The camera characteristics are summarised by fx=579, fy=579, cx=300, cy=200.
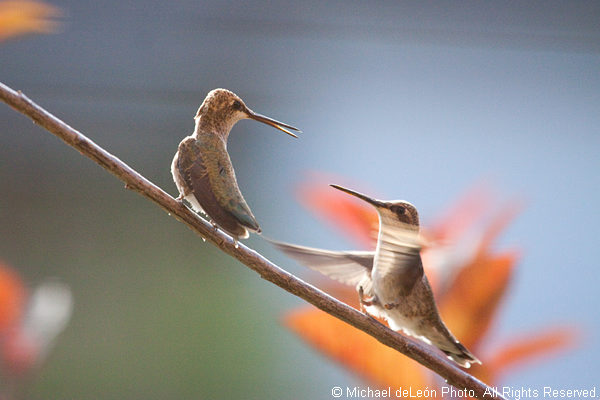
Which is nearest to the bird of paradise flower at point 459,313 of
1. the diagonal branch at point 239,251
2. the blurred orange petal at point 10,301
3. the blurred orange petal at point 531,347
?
the blurred orange petal at point 531,347

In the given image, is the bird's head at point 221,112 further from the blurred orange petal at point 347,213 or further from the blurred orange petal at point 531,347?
the blurred orange petal at point 531,347

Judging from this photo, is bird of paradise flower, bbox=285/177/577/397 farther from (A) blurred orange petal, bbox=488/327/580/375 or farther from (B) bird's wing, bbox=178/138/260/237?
(B) bird's wing, bbox=178/138/260/237

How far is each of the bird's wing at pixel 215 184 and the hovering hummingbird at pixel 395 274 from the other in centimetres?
7

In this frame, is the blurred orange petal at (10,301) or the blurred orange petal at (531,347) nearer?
the blurred orange petal at (531,347)

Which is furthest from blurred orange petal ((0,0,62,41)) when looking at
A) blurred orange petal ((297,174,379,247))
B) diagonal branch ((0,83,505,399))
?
blurred orange petal ((297,174,379,247))

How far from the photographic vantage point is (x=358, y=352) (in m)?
0.57

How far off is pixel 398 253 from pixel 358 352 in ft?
0.58

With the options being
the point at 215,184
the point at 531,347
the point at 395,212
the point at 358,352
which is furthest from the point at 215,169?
the point at 531,347

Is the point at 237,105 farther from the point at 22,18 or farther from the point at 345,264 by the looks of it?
the point at 22,18

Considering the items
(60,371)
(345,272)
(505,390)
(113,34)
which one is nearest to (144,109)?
(113,34)

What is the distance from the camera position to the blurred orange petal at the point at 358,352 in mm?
544

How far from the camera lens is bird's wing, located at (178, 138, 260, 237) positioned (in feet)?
1.22

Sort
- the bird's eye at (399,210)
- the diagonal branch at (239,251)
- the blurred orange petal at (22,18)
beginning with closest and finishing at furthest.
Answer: the diagonal branch at (239,251), the bird's eye at (399,210), the blurred orange petal at (22,18)

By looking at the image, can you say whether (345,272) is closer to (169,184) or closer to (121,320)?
(169,184)
